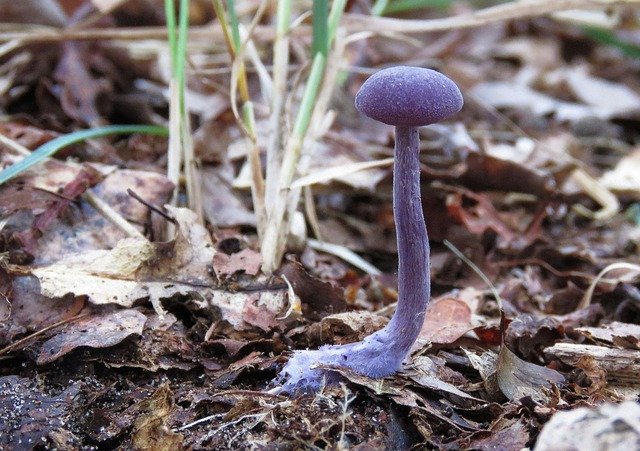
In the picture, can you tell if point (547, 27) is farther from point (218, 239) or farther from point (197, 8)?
point (218, 239)

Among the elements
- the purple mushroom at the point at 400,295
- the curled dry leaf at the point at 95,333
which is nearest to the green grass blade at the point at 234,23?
the purple mushroom at the point at 400,295

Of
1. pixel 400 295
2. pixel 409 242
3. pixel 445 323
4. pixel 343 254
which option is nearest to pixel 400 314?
pixel 400 295

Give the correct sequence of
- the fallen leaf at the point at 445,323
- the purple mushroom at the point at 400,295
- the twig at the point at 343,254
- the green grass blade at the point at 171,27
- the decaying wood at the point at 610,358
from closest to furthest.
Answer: the purple mushroom at the point at 400,295
the decaying wood at the point at 610,358
the fallen leaf at the point at 445,323
the green grass blade at the point at 171,27
the twig at the point at 343,254

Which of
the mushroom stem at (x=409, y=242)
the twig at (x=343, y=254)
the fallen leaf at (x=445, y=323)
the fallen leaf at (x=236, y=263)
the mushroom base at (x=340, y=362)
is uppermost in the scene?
the mushroom stem at (x=409, y=242)

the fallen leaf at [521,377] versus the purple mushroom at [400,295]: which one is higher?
the purple mushroom at [400,295]

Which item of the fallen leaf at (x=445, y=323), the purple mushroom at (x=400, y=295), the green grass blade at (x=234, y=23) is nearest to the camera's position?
the purple mushroom at (x=400, y=295)

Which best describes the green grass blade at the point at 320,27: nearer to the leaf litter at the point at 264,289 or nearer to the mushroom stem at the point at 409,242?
the leaf litter at the point at 264,289

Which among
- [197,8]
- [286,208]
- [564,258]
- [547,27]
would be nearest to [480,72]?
[547,27]
